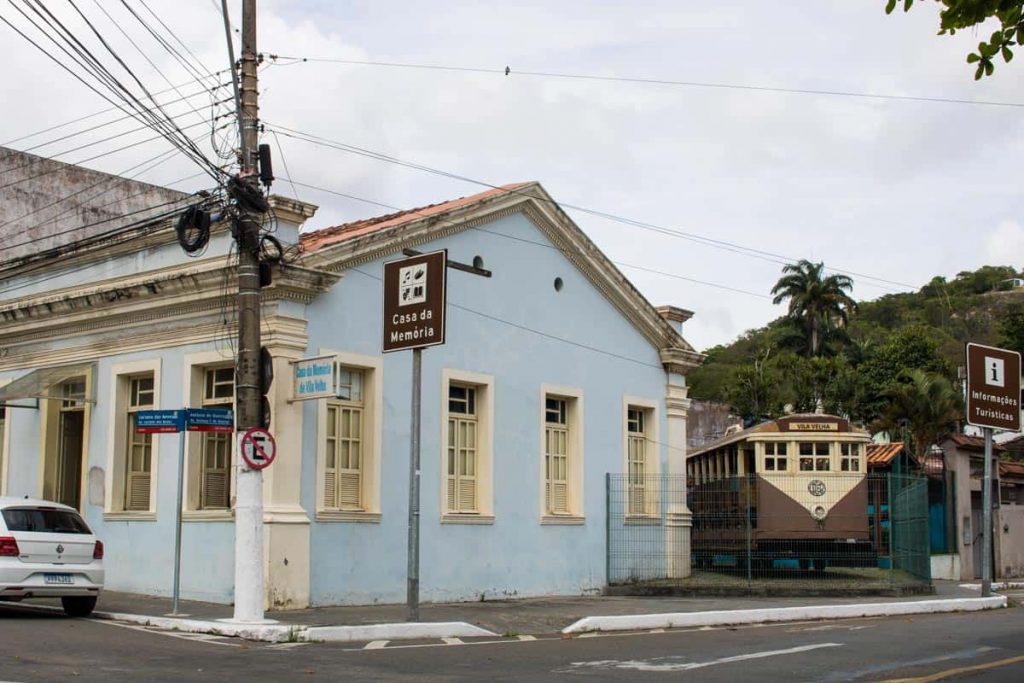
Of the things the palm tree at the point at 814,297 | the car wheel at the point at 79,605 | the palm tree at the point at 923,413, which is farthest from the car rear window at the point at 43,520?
the palm tree at the point at 814,297

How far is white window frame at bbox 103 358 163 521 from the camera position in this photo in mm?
18797

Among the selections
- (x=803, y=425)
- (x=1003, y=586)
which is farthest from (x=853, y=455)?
(x=1003, y=586)

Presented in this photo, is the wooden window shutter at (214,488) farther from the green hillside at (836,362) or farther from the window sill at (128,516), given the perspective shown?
the green hillside at (836,362)

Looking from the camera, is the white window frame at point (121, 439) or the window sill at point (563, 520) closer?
the white window frame at point (121, 439)

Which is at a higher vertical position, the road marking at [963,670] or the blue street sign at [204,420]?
the blue street sign at [204,420]

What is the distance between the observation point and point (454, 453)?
66.4ft

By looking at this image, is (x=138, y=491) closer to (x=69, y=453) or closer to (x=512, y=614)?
(x=69, y=453)

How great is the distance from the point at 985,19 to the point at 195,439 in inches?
531

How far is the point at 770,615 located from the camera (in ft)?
58.1

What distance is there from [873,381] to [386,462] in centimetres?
4141

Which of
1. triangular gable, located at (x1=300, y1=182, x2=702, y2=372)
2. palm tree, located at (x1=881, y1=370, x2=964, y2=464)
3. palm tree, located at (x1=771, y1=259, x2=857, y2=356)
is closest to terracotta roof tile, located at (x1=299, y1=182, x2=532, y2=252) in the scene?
triangular gable, located at (x1=300, y1=182, x2=702, y2=372)

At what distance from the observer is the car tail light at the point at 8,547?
14.4 meters

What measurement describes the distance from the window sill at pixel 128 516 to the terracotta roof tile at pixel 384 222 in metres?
4.62

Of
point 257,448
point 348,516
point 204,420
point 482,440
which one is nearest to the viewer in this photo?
point 257,448
